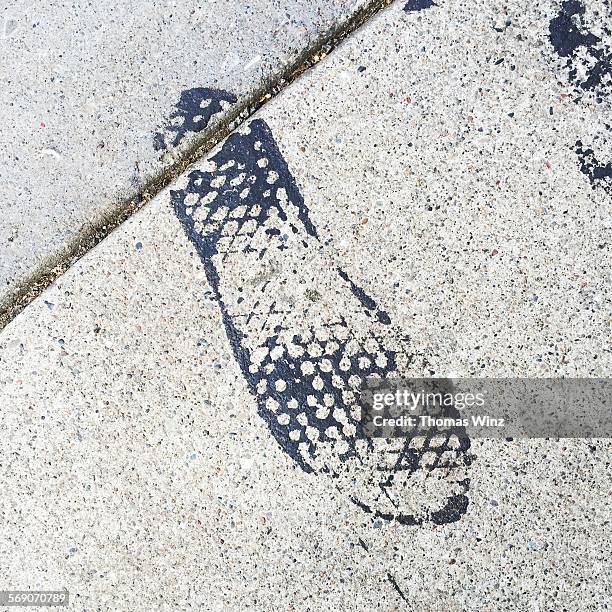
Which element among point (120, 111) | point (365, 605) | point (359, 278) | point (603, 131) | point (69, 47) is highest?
point (69, 47)

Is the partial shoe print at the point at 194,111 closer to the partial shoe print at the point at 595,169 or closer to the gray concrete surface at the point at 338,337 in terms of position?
the gray concrete surface at the point at 338,337

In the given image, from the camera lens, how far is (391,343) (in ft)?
6.91

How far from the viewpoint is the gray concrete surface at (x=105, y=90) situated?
7.14 ft

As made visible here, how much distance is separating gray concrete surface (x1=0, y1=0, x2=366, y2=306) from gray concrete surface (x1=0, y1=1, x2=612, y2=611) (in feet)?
0.58

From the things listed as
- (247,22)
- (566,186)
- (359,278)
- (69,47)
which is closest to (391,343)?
(359,278)

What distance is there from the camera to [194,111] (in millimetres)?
2199

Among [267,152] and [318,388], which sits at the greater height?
[267,152]

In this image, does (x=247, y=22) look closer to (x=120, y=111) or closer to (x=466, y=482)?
(x=120, y=111)

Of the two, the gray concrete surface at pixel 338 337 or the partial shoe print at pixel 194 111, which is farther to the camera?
the partial shoe print at pixel 194 111

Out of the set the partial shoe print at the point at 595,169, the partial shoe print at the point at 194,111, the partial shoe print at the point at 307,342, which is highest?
the partial shoe print at the point at 194,111

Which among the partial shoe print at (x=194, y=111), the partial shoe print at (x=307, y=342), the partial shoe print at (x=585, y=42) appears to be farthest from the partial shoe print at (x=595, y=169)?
the partial shoe print at (x=194, y=111)

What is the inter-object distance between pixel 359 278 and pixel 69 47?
1435 millimetres

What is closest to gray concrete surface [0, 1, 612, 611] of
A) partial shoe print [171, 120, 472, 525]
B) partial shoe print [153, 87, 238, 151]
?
partial shoe print [171, 120, 472, 525]

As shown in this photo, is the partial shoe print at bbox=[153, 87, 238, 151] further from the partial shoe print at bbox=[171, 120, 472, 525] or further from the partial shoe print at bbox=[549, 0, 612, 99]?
the partial shoe print at bbox=[549, 0, 612, 99]
